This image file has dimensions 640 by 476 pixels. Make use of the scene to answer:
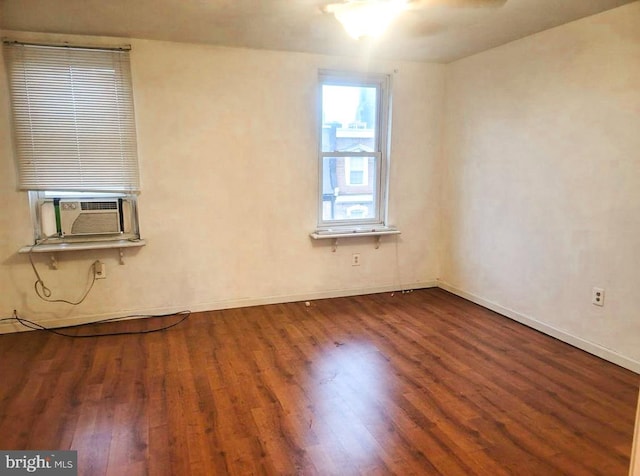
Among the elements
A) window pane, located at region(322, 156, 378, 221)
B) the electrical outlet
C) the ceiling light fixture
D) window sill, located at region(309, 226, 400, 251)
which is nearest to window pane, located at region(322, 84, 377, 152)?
window pane, located at region(322, 156, 378, 221)

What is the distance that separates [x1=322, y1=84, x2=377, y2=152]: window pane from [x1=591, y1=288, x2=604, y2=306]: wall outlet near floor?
7.45ft

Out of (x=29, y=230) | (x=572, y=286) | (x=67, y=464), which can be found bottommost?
(x=67, y=464)

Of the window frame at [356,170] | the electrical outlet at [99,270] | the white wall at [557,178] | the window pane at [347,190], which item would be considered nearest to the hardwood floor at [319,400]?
the white wall at [557,178]

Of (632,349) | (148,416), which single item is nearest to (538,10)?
(632,349)

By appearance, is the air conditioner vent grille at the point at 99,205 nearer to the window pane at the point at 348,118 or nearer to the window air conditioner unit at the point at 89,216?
the window air conditioner unit at the point at 89,216

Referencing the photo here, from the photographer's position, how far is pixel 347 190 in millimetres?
4234

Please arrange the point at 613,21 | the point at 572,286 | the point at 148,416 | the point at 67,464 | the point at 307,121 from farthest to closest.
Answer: the point at 307,121
the point at 572,286
the point at 613,21
the point at 148,416
the point at 67,464

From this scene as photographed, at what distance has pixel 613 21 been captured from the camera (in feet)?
8.76

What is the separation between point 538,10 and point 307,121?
1.95 metres

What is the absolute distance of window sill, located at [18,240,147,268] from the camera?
3227 millimetres

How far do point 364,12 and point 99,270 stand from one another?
2.78 metres

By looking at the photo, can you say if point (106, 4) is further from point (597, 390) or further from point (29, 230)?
point (597, 390)

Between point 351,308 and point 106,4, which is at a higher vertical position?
point 106,4

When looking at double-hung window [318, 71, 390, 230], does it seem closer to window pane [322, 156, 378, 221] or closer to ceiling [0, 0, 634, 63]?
window pane [322, 156, 378, 221]
